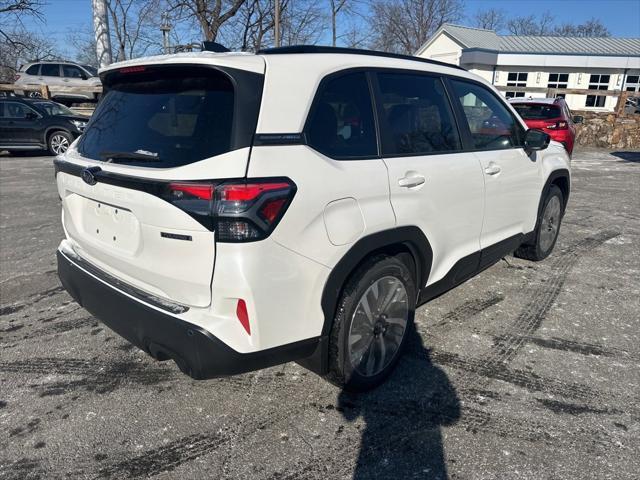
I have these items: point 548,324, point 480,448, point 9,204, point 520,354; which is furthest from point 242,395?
point 9,204

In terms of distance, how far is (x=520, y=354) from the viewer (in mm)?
3240

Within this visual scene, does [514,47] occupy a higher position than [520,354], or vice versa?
[514,47]

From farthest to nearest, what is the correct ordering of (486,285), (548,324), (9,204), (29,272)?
(9,204), (29,272), (486,285), (548,324)

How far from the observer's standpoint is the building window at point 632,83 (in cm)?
3365

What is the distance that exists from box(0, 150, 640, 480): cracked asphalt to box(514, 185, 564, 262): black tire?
74 cm

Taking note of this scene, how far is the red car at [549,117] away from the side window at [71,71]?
18299mm

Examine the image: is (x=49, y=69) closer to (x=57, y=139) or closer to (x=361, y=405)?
(x=57, y=139)

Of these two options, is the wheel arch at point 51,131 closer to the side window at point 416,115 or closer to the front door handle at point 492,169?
the side window at point 416,115

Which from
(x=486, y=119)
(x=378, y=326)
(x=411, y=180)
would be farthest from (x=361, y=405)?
(x=486, y=119)

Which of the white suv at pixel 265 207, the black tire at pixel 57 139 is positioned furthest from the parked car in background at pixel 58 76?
the white suv at pixel 265 207

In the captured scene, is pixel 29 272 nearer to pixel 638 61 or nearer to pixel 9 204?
pixel 9 204

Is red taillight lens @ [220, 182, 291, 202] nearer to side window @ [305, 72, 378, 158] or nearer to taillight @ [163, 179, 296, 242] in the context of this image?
taillight @ [163, 179, 296, 242]

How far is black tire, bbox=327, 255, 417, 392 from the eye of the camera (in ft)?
8.09

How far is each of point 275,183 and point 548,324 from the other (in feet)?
8.90
